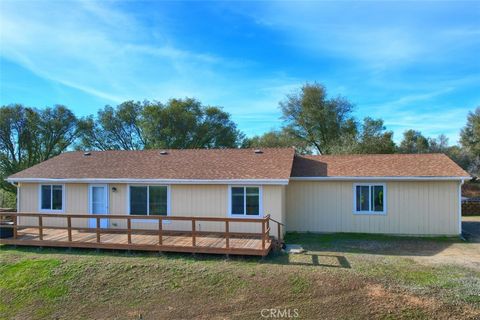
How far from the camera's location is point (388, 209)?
558 inches

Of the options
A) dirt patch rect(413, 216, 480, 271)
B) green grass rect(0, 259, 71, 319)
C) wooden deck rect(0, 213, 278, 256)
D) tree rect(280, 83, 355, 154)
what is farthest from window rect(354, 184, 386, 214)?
tree rect(280, 83, 355, 154)

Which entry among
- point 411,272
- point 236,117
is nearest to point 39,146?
point 236,117

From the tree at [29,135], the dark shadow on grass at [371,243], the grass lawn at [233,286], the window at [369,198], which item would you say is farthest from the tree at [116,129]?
the grass lawn at [233,286]

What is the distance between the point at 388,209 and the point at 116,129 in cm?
3306

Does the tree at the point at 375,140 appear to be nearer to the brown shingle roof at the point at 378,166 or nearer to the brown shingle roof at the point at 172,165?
the brown shingle roof at the point at 378,166

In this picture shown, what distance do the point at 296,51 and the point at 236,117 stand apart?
71.1ft

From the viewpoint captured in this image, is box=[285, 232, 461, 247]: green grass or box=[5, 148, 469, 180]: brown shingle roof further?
box=[5, 148, 469, 180]: brown shingle roof

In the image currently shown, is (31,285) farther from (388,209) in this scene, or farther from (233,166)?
(388,209)

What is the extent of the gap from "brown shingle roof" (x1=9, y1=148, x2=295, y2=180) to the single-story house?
0.15ft

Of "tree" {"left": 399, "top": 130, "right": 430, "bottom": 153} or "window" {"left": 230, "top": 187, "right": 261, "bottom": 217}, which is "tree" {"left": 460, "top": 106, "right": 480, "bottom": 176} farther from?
"window" {"left": 230, "top": 187, "right": 261, "bottom": 217}

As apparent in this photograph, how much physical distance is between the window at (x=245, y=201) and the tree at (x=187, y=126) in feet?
78.9

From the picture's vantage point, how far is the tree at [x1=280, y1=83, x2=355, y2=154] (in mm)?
34781

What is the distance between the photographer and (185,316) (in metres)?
7.23

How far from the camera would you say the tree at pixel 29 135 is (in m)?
32.6
